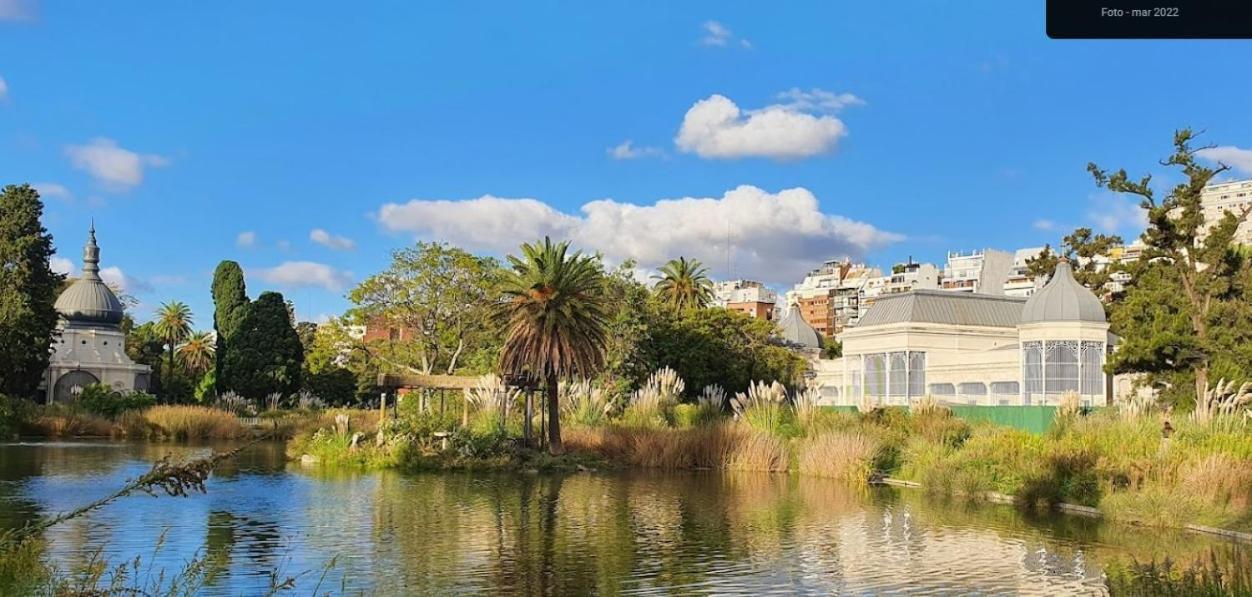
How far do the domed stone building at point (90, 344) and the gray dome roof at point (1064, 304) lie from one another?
155ft

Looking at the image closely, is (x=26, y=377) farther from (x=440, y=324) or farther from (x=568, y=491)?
(x=568, y=491)

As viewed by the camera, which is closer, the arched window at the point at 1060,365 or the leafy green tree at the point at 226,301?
the arched window at the point at 1060,365

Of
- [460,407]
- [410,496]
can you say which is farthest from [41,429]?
[410,496]

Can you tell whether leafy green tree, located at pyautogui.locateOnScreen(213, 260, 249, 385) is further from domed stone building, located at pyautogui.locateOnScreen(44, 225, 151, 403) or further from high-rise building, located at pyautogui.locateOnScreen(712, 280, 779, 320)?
high-rise building, located at pyautogui.locateOnScreen(712, 280, 779, 320)

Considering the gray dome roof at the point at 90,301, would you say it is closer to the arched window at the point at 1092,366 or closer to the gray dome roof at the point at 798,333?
the gray dome roof at the point at 798,333

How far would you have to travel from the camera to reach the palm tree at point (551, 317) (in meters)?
29.2

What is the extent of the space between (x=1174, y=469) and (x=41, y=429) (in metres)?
38.3

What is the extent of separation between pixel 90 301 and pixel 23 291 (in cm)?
2032

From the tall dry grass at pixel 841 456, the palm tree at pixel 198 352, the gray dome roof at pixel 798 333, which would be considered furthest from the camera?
the palm tree at pixel 198 352

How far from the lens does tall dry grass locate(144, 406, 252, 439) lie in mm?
41750

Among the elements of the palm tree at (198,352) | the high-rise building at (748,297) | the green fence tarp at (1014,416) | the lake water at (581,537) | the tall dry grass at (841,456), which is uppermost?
the high-rise building at (748,297)

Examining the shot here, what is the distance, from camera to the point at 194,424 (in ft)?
137

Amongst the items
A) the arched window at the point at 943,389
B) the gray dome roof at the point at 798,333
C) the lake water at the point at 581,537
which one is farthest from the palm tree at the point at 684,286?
the lake water at the point at 581,537

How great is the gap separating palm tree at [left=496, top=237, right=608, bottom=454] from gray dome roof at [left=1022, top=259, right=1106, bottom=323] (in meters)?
21.3
